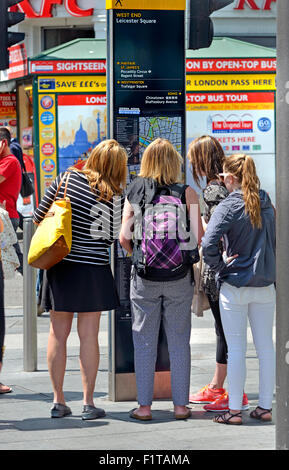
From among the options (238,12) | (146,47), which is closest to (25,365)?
(146,47)

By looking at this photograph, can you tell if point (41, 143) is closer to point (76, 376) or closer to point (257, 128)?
point (257, 128)

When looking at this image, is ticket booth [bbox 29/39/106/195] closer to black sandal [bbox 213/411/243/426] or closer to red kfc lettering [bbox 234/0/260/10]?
red kfc lettering [bbox 234/0/260/10]

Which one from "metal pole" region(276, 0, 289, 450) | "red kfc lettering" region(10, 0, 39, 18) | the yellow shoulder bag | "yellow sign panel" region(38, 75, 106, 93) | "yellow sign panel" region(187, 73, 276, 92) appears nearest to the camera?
"metal pole" region(276, 0, 289, 450)

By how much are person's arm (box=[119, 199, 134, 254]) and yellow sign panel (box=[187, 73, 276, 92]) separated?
8478 mm

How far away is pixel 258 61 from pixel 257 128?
1016mm

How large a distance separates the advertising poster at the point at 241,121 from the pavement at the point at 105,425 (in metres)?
6.80

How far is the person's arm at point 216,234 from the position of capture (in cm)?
648

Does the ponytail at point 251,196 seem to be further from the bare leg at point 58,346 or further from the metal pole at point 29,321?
the metal pole at point 29,321

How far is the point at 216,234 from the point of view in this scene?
650 cm

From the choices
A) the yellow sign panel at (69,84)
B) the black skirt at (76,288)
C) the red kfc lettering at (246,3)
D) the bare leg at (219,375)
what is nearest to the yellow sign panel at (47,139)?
the yellow sign panel at (69,84)

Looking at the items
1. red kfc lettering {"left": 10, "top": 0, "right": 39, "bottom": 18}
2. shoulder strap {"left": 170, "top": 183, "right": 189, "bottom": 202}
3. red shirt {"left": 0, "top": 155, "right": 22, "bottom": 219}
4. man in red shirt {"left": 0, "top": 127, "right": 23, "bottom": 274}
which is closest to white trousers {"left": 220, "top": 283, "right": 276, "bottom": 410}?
shoulder strap {"left": 170, "top": 183, "right": 189, "bottom": 202}

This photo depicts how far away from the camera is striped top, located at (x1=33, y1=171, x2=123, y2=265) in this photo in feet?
21.7

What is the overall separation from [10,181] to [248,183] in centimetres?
509

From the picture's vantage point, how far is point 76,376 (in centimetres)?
827
